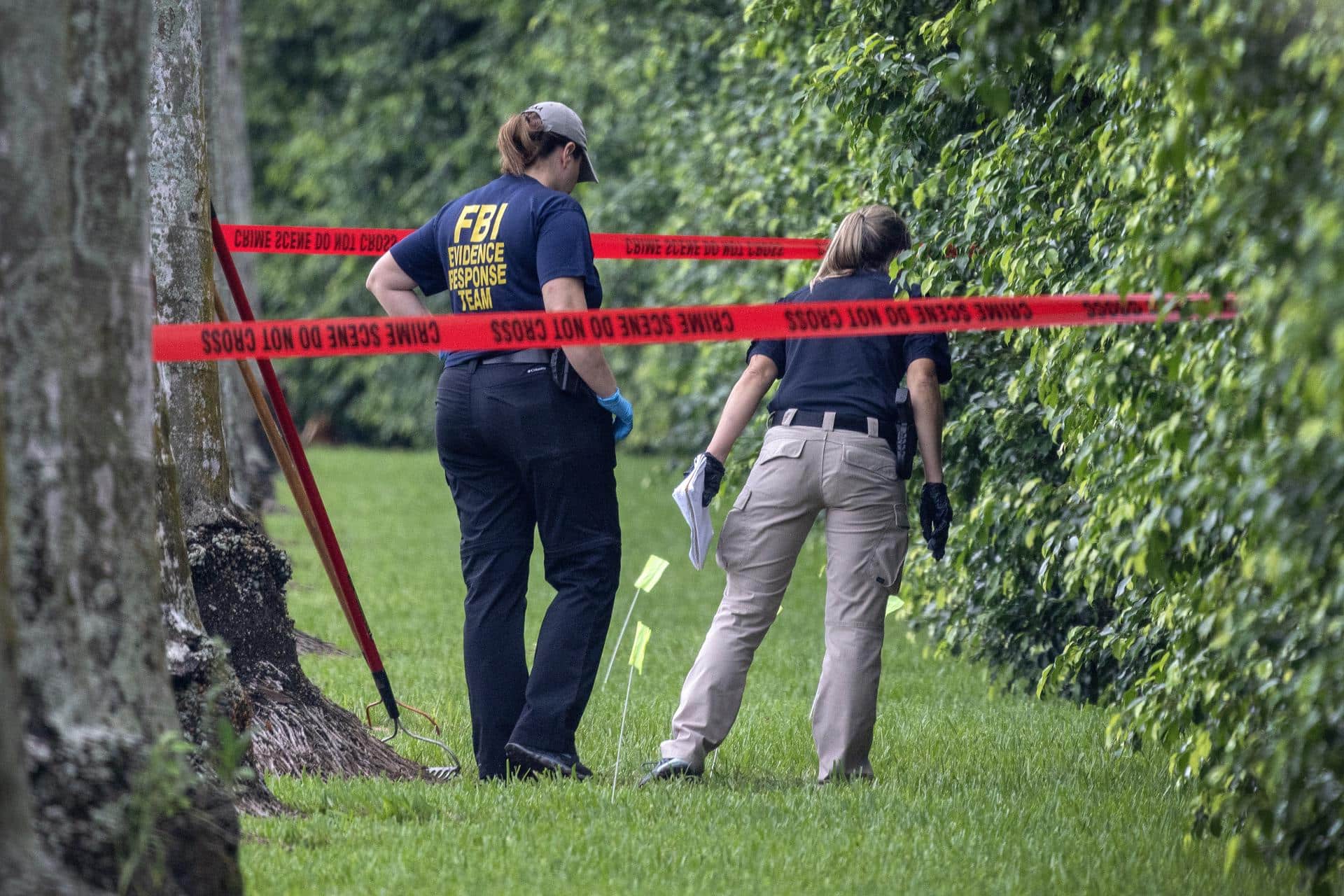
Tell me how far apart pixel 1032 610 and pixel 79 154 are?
4447 millimetres

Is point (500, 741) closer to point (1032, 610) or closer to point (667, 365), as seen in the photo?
point (1032, 610)

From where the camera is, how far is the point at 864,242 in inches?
205

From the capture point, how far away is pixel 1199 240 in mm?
3217

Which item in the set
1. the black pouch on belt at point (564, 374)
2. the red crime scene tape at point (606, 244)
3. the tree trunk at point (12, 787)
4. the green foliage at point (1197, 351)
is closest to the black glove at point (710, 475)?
the black pouch on belt at point (564, 374)

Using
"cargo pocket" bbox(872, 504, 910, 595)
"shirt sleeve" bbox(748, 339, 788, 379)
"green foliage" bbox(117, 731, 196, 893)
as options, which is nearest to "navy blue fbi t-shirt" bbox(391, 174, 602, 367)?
"shirt sleeve" bbox(748, 339, 788, 379)

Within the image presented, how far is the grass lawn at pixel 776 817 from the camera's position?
153 inches

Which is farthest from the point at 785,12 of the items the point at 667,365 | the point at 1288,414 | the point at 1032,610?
the point at 667,365

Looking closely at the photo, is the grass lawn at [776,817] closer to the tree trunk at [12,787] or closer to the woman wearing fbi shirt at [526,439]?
the woman wearing fbi shirt at [526,439]

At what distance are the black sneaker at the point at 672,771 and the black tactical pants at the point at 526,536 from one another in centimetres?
→ 29

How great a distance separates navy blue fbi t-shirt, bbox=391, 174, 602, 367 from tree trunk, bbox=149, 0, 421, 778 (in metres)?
0.89

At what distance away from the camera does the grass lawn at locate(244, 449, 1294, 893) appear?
12.7ft

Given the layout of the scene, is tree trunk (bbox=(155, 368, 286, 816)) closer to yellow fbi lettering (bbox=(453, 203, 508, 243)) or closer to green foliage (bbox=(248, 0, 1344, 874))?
yellow fbi lettering (bbox=(453, 203, 508, 243))

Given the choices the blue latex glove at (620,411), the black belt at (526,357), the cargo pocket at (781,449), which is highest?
the black belt at (526,357)

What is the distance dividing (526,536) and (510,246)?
92 cm
